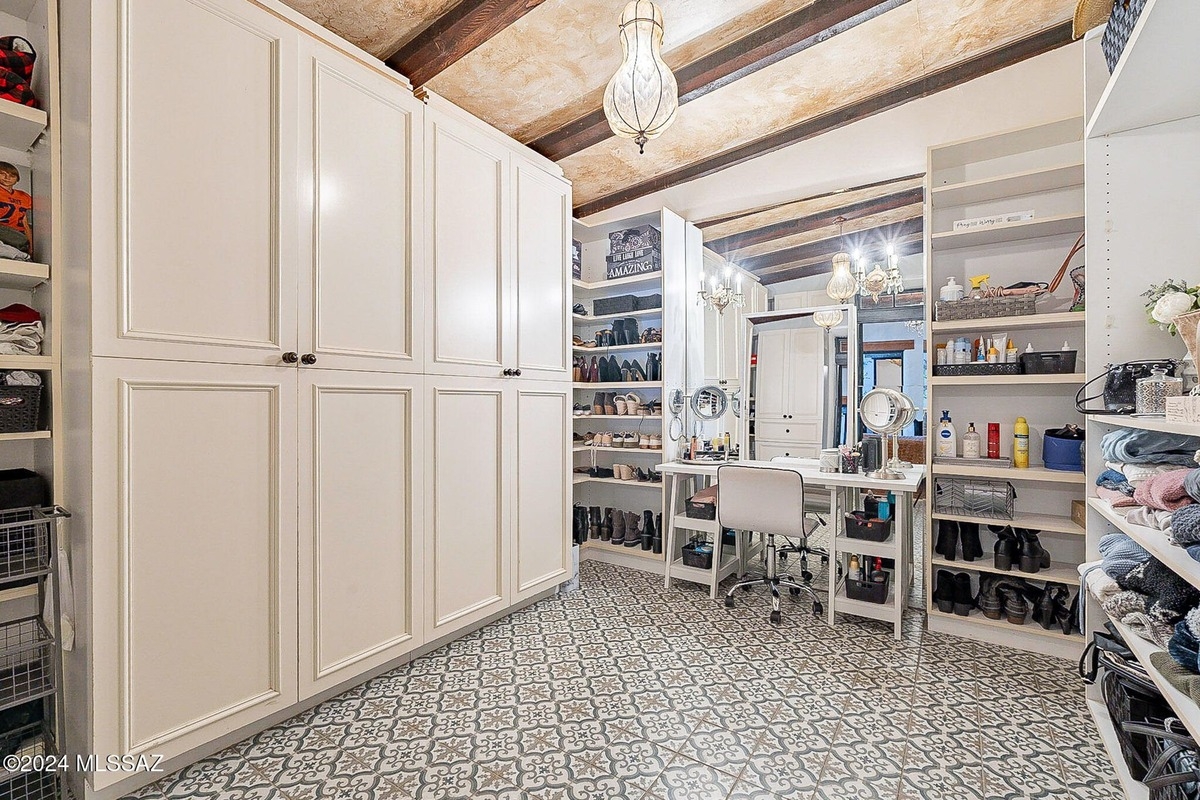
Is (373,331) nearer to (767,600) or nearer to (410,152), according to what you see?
(410,152)

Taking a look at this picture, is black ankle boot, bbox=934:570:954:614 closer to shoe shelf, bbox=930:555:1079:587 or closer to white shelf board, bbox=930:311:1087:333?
shoe shelf, bbox=930:555:1079:587

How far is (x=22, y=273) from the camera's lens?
1530 millimetres

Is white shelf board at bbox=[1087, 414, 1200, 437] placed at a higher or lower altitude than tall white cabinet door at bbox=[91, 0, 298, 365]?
lower

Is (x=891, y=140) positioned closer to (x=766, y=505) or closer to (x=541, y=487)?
(x=766, y=505)

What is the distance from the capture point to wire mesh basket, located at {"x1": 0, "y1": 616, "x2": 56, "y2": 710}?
144 cm

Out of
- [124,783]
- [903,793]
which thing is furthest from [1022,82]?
[124,783]

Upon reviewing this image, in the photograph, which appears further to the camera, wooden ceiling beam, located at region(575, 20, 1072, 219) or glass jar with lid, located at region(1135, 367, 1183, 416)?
wooden ceiling beam, located at region(575, 20, 1072, 219)

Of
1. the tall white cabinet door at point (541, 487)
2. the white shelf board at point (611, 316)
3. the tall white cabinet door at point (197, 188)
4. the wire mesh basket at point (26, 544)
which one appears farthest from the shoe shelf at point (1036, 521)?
the wire mesh basket at point (26, 544)

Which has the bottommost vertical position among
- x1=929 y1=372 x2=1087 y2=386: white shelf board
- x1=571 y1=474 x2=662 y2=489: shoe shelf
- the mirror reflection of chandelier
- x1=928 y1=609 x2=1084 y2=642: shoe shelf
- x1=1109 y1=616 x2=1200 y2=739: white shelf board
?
x1=928 y1=609 x2=1084 y2=642: shoe shelf

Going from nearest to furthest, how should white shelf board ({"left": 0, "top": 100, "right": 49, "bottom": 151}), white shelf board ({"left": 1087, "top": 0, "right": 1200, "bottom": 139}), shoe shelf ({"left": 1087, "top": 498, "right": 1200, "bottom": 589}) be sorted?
shoe shelf ({"left": 1087, "top": 498, "right": 1200, "bottom": 589}) < white shelf board ({"left": 1087, "top": 0, "right": 1200, "bottom": 139}) < white shelf board ({"left": 0, "top": 100, "right": 49, "bottom": 151})

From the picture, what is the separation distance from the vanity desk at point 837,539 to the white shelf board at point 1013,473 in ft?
0.56

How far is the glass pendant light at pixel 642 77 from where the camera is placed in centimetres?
166

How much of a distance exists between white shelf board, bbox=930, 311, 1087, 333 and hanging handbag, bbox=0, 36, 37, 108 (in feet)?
12.3

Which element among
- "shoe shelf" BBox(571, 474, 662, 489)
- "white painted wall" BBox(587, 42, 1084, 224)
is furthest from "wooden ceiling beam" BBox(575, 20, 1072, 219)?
"shoe shelf" BBox(571, 474, 662, 489)
